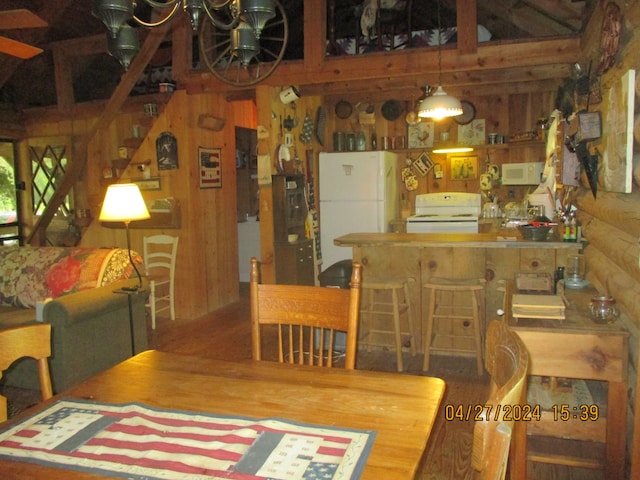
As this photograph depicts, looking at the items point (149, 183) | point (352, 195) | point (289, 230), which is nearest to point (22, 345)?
point (289, 230)

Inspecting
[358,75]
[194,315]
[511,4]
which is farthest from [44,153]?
[511,4]

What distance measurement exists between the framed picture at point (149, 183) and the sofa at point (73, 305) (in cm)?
133

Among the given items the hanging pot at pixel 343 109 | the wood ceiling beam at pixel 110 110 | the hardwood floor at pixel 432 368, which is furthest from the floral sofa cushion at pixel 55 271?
the hanging pot at pixel 343 109

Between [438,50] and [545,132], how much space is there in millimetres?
2082

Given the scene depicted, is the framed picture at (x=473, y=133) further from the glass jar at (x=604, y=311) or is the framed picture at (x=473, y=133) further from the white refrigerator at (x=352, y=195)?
the glass jar at (x=604, y=311)

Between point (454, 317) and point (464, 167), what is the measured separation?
324cm

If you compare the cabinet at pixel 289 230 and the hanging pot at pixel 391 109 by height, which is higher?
the hanging pot at pixel 391 109

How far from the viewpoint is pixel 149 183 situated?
17.0 feet

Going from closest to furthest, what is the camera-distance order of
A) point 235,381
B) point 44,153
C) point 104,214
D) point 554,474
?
point 235,381 < point 554,474 < point 104,214 < point 44,153

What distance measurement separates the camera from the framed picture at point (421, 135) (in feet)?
21.0

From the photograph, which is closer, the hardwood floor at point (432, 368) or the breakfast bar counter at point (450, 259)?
the hardwood floor at point (432, 368)

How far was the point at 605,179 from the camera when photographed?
2486 mm

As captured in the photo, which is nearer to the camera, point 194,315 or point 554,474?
point 554,474

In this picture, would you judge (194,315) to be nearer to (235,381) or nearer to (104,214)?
(104,214)
